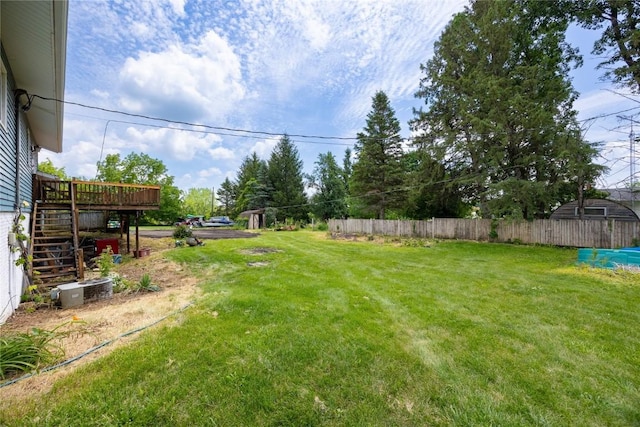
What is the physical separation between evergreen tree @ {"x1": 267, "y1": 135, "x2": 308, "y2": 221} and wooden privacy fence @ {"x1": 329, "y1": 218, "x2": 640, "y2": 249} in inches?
598

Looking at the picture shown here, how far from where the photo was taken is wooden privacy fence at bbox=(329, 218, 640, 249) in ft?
34.8

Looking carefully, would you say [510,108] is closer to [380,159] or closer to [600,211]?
[380,159]

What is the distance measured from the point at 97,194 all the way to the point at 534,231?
1808 cm

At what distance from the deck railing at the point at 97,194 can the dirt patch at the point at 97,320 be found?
4954 millimetres

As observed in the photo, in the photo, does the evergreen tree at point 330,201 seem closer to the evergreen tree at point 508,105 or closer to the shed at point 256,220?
the shed at point 256,220

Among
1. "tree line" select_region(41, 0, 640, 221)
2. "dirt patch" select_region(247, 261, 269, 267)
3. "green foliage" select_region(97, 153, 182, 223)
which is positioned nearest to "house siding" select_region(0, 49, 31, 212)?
"dirt patch" select_region(247, 261, 269, 267)

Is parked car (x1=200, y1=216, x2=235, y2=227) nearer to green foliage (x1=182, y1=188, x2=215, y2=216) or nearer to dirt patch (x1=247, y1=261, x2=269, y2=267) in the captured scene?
green foliage (x1=182, y1=188, x2=215, y2=216)

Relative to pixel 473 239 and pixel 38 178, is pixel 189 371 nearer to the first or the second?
pixel 38 178

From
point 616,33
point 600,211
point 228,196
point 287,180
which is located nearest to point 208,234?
point 287,180

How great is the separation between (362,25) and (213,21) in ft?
16.7

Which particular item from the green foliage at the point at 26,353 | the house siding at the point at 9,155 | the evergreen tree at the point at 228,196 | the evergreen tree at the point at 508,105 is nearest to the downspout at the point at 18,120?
the house siding at the point at 9,155

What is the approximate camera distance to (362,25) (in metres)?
9.62

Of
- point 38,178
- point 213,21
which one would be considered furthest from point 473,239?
point 38,178

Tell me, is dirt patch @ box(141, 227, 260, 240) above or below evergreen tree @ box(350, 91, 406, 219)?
below
